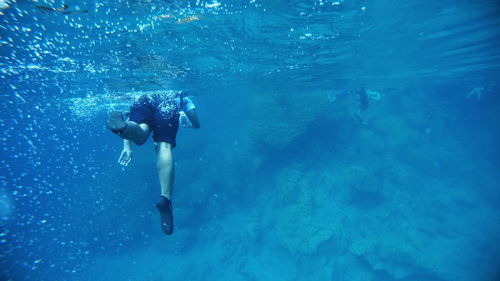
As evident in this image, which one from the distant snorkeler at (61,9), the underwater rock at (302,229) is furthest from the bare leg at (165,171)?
the underwater rock at (302,229)

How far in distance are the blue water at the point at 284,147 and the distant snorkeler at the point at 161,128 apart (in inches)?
164

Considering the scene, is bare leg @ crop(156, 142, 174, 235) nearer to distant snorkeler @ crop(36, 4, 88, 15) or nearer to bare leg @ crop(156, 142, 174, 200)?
bare leg @ crop(156, 142, 174, 200)

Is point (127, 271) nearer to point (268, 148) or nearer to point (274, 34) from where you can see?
point (268, 148)

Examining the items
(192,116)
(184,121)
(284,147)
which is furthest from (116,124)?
(284,147)

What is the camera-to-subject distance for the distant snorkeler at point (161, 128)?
423cm

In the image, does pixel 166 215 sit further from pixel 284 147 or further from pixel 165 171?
pixel 284 147

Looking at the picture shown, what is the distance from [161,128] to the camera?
215 inches

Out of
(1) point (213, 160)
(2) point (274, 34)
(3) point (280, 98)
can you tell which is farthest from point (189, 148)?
(2) point (274, 34)

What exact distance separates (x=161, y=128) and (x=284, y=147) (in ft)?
55.3

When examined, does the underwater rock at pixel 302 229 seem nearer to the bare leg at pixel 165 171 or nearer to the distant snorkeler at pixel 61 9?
the bare leg at pixel 165 171

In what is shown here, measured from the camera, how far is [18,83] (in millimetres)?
16219

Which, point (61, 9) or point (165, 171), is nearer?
point (165, 171)

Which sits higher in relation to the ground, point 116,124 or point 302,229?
point 116,124

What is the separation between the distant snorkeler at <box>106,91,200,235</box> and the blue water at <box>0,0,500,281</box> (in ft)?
13.7
